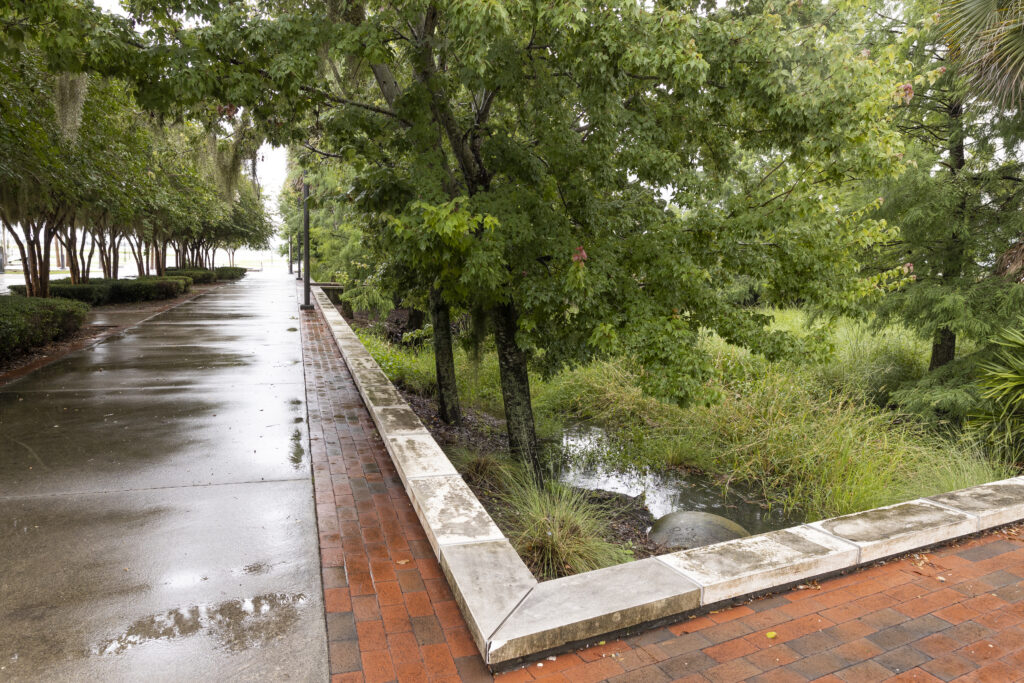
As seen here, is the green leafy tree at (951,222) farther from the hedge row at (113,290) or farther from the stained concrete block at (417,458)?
the hedge row at (113,290)

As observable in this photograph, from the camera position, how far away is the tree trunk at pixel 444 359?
8.03 metres

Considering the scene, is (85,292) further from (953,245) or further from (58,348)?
(953,245)

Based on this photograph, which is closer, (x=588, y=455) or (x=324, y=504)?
(x=324, y=504)

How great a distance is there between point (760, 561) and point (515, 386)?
12.1ft

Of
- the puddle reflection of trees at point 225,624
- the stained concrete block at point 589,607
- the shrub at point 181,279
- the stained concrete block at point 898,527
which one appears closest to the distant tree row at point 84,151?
the puddle reflection of trees at point 225,624

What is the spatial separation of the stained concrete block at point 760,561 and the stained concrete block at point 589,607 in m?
0.13

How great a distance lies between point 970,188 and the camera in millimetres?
9164

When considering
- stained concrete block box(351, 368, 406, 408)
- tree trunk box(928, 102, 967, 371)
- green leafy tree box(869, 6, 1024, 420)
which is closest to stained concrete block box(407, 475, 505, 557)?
stained concrete block box(351, 368, 406, 408)

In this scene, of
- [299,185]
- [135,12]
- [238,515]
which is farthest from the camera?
[299,185]

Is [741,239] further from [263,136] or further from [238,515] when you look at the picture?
[263,136]

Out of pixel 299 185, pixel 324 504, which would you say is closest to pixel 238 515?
pixel 324 504

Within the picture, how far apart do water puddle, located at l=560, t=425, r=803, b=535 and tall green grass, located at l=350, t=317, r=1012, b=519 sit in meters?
0.20

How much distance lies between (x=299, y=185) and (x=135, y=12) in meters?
11.1

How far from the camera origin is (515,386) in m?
6.71
